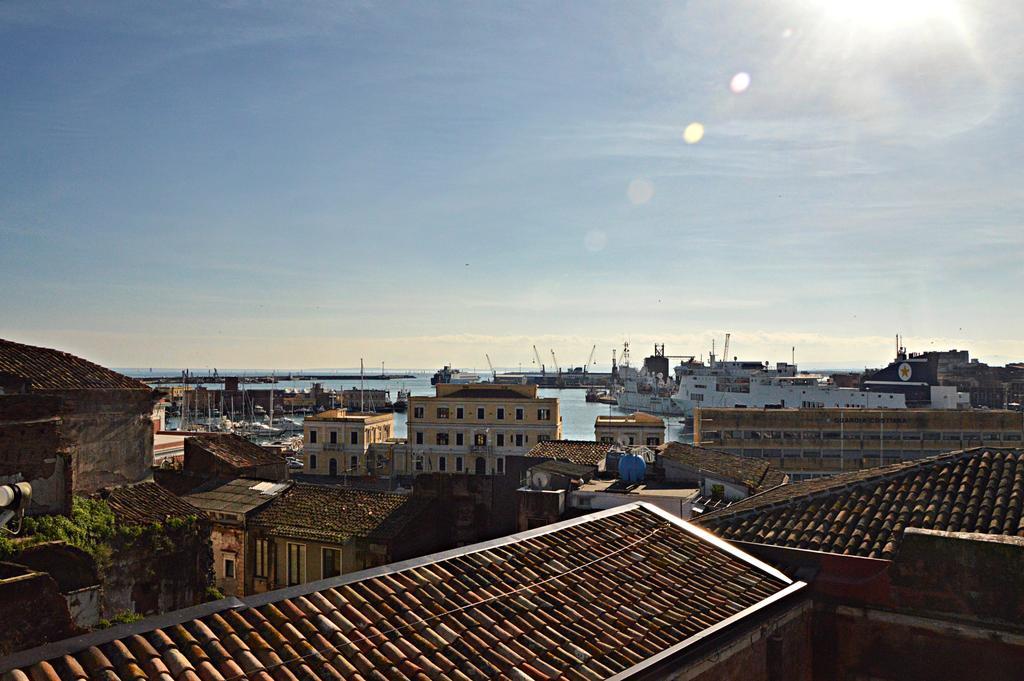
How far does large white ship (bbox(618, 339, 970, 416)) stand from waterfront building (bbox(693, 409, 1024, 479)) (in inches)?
700

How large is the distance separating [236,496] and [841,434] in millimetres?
37048

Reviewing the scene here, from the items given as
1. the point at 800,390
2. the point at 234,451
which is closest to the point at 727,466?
the point at 234,451

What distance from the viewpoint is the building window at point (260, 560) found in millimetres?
23219

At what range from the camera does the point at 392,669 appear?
521cm

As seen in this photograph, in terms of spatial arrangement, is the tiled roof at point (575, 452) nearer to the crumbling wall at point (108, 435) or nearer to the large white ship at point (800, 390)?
the crumbling wall at point (108, 435)

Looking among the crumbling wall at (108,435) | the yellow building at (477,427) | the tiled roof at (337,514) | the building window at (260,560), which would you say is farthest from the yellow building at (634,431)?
the crumbling wall at (108,435)

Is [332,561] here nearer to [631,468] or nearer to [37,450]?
[37,450]

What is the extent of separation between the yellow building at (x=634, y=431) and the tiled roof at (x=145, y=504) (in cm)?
2857

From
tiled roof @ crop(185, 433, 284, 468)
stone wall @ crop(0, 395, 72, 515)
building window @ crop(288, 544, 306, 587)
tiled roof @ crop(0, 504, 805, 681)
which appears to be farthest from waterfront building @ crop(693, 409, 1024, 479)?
tiled roof @ crop(0, 504, 805, 681)

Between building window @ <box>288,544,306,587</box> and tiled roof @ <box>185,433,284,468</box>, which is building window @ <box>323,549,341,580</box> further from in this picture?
tiled roof @ <box>185,433,284,468</box>

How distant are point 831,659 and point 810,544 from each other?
146 cm

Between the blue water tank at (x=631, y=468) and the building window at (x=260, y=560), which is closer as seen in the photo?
the blue water tank at (x=631, y=468)

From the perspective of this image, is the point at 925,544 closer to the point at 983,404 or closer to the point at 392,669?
the point at 392,669

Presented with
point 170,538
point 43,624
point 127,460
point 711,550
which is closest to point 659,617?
point 711,550
